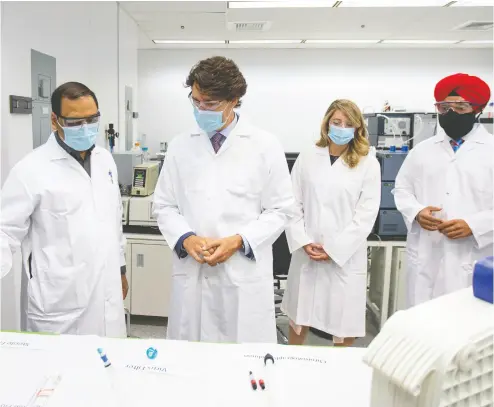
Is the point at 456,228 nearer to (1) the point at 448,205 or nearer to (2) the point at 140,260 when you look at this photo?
(1) the point at 448,205

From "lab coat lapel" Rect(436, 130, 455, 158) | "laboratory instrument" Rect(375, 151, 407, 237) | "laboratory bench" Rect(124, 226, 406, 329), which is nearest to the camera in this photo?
"lab coat lapel" Rect(436, 130, 455, 158)

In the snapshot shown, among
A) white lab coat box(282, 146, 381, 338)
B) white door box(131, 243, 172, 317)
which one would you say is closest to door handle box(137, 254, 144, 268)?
white door box(131, 243, 172, 317)

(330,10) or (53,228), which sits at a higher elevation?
(330,10)

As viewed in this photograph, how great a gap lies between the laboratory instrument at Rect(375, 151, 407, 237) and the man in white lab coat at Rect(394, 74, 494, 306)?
0.50 m

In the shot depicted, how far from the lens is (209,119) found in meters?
1.57

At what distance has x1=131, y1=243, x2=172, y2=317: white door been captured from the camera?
2777mm

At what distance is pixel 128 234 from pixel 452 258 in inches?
73.1

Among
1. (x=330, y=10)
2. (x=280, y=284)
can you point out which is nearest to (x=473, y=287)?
(x=280, y=284)

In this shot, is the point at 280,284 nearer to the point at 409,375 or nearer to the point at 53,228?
the point at 53,228

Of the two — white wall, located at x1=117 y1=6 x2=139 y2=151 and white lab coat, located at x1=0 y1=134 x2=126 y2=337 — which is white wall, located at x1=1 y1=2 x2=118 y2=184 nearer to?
white wall, located at x1=117 y1=6 x2=139 y2=151

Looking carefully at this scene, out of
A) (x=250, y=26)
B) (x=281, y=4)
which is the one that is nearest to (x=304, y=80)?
(x=250, y=26)

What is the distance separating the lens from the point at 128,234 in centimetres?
278

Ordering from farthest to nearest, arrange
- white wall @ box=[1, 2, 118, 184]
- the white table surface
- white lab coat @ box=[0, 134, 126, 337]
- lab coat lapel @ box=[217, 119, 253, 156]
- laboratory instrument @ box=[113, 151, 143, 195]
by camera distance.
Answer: laboratory instrument @ box=[113, 151, 143, 195], white wall @ box=[1, 2, 118, 184], lab coat lapel @ box=[217, 119, 253, 156], white lab coat @ box=[0, 134, 126, 337], the white table surface

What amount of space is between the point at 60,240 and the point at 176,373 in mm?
707
